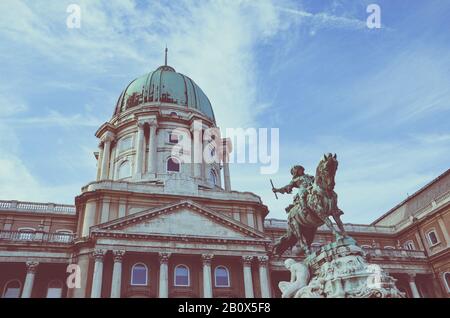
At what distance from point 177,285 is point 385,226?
91.2ft

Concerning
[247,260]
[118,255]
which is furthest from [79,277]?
[247,260]

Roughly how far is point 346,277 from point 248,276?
2210 centimetres

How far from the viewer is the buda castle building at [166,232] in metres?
27.1

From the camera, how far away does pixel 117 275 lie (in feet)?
84.1

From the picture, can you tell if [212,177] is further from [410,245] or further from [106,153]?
[410,245]

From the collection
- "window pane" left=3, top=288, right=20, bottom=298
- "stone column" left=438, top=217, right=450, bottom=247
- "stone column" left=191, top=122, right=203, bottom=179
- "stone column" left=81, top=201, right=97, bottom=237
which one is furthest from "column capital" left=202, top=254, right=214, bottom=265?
"stone column" left=438, top=217, right=450, bottom=247

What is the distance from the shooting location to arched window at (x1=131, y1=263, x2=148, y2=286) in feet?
91.1

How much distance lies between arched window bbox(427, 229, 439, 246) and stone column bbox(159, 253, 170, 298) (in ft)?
91.0

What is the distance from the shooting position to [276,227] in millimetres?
38531

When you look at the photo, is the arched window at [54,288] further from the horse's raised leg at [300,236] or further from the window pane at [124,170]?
the horse's raised leg at [300,236]

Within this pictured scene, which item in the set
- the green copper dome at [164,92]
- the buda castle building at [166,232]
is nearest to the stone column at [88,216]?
the buda castle building at [166,232]

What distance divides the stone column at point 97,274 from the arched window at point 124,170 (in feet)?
52.7

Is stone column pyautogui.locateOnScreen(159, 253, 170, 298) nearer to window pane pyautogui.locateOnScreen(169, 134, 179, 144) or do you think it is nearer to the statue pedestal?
window pane pyautogui.locateOnScreen(169, 134, 179, 144)

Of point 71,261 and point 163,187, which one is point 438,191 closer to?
point 163,187
